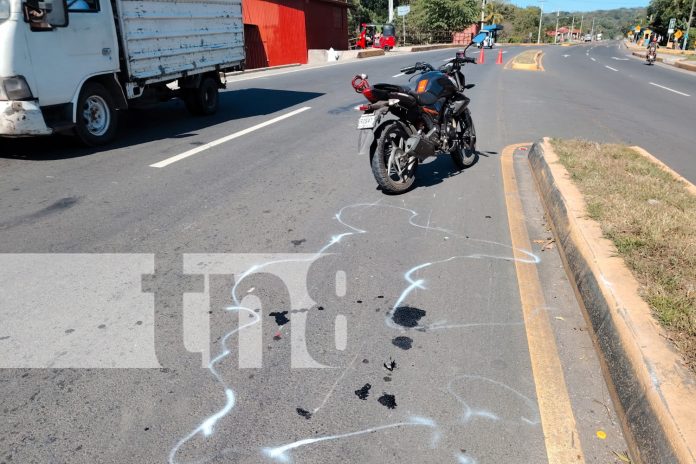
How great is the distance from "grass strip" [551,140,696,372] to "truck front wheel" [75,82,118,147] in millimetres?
6724

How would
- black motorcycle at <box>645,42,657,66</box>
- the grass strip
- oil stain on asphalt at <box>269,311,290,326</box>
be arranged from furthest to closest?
black motorcycle at <box>645,42,657,66</box> → oil stain on asphalt at <box>269,311,290,326</box> → the grass strip

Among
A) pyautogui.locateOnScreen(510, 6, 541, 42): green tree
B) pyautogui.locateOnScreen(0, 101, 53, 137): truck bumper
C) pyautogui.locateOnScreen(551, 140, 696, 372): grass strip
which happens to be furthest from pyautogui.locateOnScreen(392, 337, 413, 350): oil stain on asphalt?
pyautogui.locateOnScreen(510, 6, 541, 42): green tree

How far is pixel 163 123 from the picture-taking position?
33.4ft

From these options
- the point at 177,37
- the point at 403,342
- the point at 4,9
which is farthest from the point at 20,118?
the point at 403,342

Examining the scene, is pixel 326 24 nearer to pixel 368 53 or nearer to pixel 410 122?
pixel 368 53

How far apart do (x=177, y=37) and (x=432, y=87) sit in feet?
19.4

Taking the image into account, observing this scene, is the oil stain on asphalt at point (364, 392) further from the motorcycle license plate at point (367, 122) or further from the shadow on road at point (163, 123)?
the shadow on road at point (163, 123)

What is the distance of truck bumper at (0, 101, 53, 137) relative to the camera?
6566mm

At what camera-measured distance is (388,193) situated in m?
5.80

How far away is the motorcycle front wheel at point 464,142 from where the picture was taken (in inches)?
269

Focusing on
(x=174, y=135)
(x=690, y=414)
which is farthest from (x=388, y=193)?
(x=174, y=135)

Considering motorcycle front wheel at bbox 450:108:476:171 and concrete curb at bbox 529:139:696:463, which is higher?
motorcycle front wheel at bbox 450:108:476:171

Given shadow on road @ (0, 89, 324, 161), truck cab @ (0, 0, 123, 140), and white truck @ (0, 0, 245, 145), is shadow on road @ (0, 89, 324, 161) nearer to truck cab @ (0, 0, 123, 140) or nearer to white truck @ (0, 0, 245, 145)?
white truck @ (0, 0, 245, 145)

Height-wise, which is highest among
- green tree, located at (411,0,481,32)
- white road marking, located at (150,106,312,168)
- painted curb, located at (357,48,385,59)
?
green tree, located at (411,0,481,32)
